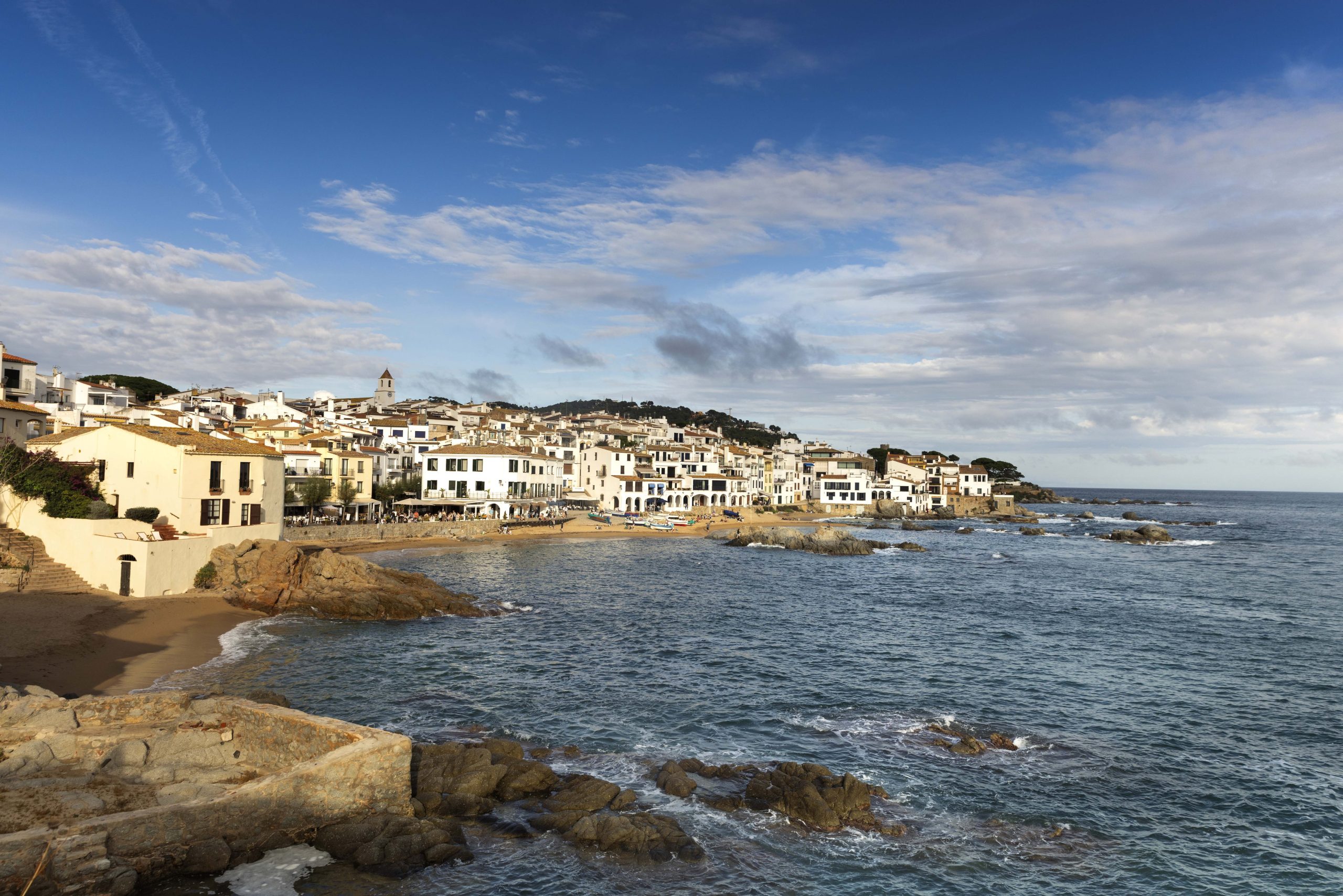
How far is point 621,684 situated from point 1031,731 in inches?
521

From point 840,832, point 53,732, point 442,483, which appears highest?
point 442,483

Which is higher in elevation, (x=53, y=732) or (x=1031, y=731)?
(x=53, y=732)

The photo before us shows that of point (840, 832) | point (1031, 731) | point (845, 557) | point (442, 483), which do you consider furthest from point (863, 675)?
point (442, 483)

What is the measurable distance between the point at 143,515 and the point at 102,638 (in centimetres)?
1270

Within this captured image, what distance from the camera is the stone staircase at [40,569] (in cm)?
3306

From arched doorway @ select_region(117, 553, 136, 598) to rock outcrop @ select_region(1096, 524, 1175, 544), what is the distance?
93.2 meters

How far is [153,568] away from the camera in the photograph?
35344 mm

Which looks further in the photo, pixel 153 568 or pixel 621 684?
pixel 153 568

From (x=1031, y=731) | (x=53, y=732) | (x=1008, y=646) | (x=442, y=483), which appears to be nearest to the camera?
(x=53, y=732)

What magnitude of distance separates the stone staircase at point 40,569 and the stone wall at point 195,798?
1879 cm

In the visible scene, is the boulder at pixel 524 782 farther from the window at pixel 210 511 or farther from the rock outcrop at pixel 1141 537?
the rock outcrop at pixel 1141 537

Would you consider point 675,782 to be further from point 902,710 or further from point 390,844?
point 902,710

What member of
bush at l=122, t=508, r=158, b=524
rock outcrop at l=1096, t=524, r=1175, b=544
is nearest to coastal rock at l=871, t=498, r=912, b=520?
rock outcrop at l=1096, t=524, r=1175, b=544

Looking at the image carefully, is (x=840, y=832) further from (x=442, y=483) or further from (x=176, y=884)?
(x=442, y=483)
